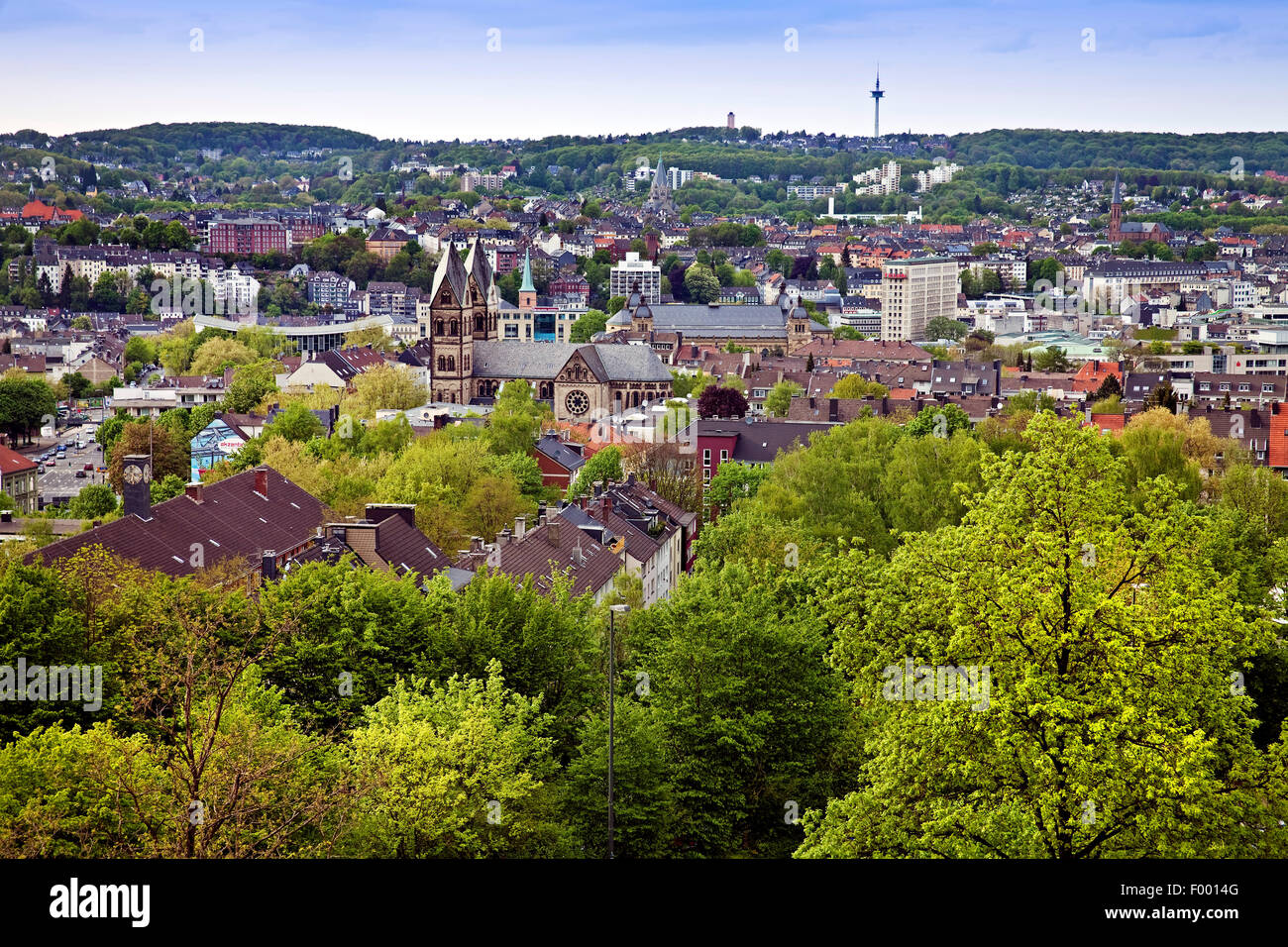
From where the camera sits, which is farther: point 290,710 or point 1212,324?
point 1212,324

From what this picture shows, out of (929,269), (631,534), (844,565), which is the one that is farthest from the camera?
(929,269)

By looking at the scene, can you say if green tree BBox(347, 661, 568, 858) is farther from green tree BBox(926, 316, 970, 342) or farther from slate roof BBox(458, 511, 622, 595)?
green tree BBox(926, 316, 970, 342)

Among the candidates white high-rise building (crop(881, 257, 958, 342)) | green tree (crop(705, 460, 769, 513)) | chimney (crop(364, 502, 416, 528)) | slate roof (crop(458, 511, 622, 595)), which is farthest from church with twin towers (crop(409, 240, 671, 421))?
white high-rise building (crop(881, 257, 958, 342))

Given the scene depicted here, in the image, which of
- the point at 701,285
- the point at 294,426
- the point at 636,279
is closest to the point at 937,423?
the point at 294,426

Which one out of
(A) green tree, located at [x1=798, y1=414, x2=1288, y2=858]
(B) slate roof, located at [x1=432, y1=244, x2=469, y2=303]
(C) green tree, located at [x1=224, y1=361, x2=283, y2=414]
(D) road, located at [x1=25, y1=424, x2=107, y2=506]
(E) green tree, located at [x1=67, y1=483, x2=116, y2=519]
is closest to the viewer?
(A) green tree, located at [x1=798, y1=414, x2=1288, y2=858]

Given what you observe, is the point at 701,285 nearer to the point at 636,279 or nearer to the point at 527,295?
the point at 636,279
